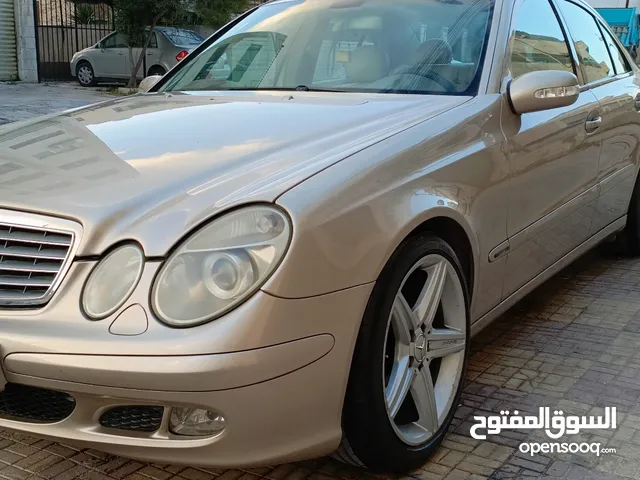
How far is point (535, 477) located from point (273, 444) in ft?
3.08

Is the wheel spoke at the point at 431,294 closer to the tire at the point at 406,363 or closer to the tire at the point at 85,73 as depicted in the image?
the tire at the point at 406,363

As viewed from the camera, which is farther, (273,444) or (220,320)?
(273,444)

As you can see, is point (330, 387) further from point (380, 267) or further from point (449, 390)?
point (449, 390)

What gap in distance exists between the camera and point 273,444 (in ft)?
6.11

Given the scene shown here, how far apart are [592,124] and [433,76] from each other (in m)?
1.07

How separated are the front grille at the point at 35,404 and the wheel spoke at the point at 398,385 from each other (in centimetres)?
88

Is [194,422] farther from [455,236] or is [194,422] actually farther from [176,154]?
[455,236]

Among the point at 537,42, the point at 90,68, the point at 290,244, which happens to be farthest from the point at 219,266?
the point at 90,68

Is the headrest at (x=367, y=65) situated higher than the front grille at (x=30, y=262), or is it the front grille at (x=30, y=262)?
the headrest at (x=367, y=65)

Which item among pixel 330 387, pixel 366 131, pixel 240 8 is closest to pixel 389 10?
pixel 366 131

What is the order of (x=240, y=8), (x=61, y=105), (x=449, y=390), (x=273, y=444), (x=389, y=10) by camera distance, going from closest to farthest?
(x=273, y=444), (x=449, y=390), (x=389, y=10), (x=61, y=105), (x=240, y=8)

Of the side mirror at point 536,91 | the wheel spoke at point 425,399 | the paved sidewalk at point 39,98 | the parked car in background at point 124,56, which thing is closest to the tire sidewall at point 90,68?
the parked car in background at point 124,56

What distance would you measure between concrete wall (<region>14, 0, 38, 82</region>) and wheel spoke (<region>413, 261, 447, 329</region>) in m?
18.7

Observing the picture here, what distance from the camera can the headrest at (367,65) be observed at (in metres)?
3.05
